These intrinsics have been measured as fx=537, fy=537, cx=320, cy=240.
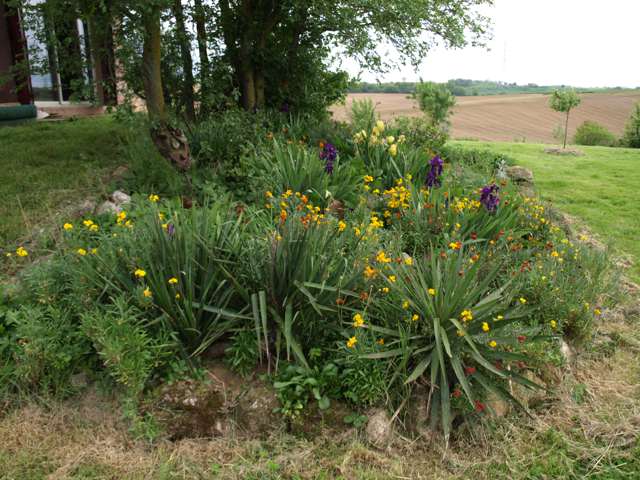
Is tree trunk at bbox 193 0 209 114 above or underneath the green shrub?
above

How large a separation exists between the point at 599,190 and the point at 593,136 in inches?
855

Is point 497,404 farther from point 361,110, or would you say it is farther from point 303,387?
point 361,110

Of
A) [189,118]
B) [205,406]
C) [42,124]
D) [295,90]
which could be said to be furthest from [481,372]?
[42,124]

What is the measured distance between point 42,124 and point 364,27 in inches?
233

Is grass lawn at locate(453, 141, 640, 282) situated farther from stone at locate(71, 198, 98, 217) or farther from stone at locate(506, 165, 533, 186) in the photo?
stone at locate(71, 198, 98, 217)

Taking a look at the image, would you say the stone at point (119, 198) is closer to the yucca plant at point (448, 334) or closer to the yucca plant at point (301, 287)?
the yucca plant at point (301, 287)

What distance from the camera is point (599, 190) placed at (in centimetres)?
898

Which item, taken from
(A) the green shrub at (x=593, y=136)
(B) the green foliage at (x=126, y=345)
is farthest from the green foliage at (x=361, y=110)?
Result: (A) the green shrub at (x=593, y=136)

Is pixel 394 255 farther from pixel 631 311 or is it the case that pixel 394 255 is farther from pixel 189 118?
pixel 189 118

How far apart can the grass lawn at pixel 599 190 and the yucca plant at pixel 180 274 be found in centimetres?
336

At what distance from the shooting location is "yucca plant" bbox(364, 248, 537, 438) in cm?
292

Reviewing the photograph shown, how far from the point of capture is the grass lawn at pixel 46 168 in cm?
488

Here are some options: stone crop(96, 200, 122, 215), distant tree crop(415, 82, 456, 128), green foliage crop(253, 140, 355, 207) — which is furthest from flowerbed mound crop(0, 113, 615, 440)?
distant tree crop(415, 82, 456, 128)

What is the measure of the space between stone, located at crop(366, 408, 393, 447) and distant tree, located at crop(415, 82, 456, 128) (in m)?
19.4
